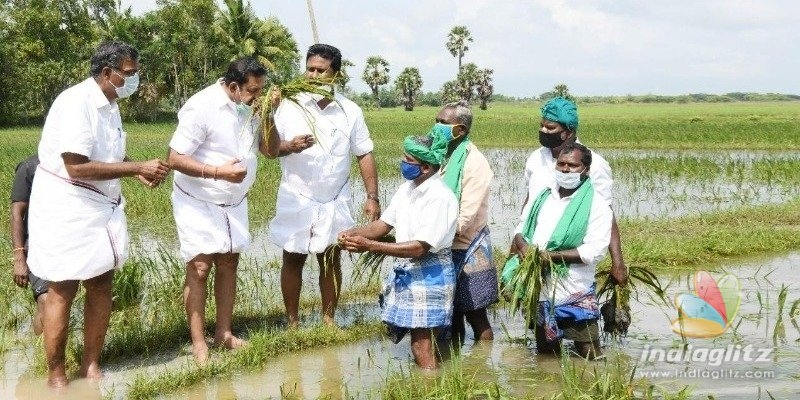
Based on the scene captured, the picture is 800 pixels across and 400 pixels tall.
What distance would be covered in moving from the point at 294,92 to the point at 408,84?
2991 inches

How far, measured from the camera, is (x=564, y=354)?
3.96m

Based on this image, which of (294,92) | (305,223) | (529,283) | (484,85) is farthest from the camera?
(484,85)

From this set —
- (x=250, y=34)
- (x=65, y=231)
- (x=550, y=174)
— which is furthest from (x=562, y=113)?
(x=250, y=34)

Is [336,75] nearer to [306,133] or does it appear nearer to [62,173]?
[306,133]

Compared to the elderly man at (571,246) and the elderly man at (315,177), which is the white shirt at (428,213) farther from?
the elderly man at (315,177)

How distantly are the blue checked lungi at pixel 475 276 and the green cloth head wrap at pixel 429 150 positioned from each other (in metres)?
0.82

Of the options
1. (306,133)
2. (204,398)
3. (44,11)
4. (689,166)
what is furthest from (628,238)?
(44,11)

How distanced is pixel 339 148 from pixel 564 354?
1.89 m

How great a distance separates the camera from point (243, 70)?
4.51 meters

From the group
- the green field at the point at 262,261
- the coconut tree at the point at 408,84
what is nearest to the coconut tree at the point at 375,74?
the coconut tree at the point at 408,84

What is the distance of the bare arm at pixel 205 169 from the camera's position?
438cm

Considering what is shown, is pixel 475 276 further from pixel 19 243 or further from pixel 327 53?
pixel 19 243

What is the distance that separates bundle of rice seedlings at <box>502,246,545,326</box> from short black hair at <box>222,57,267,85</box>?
5.79 feet

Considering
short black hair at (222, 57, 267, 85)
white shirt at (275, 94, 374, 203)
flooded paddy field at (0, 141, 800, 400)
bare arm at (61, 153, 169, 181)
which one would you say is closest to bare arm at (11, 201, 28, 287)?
flooded paddy field at (0, 141, 800, 400)
